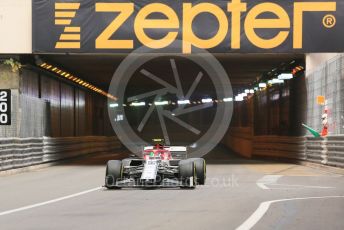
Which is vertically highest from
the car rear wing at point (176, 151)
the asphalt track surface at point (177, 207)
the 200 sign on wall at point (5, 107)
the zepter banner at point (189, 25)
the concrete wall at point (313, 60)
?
the zepter banner at point (189, 25)

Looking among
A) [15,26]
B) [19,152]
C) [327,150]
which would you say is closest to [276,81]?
[327,150]

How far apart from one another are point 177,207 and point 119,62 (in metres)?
22.2

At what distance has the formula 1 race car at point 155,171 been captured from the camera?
591 inches

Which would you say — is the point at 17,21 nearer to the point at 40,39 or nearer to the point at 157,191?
the point at 40,39

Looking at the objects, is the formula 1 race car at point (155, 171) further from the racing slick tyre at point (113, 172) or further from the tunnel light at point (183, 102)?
the tunnel light at point (183, 102)

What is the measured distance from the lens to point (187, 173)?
1504 cm

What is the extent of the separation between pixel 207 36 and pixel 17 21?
6.98 metres

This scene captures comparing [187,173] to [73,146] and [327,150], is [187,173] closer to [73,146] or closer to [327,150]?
[327,150]

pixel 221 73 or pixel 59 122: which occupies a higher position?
pixel 221 73

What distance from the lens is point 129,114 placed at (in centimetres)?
6706

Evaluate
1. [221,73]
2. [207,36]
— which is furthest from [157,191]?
[221,73]

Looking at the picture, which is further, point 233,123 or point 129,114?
point 129,114

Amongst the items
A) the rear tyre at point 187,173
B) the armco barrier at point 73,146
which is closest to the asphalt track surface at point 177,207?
the rear tyre at point 187,173

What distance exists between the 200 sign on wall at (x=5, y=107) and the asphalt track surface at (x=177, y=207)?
5845mm
